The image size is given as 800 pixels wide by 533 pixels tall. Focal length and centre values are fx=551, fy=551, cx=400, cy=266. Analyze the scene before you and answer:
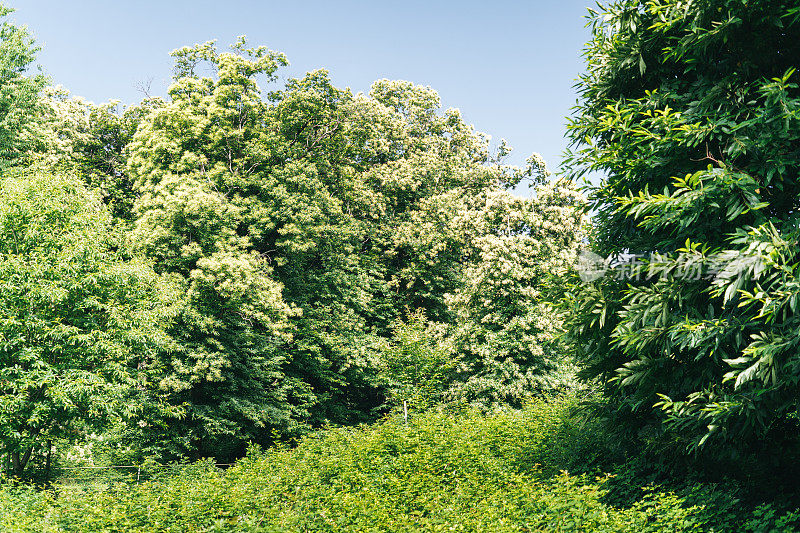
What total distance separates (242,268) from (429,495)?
473 inches

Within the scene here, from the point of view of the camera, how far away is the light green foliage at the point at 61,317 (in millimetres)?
13797

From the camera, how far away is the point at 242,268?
64.3 ft

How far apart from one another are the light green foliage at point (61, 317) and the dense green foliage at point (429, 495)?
8.55 ft

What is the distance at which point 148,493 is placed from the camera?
10.4m

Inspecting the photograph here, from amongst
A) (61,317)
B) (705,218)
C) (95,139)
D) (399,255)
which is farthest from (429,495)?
(95,139)

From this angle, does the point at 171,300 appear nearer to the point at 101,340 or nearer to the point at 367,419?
the point at 101,340

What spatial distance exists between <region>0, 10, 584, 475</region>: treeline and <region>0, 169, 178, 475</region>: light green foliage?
65 millimetres

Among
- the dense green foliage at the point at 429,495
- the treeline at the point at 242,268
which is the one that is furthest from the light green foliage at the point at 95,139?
the dense green foliage at the point at 429,495

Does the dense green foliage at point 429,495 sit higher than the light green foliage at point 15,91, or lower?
lower

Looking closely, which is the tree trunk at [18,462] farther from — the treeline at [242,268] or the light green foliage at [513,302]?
the light green foliage at [513,302]

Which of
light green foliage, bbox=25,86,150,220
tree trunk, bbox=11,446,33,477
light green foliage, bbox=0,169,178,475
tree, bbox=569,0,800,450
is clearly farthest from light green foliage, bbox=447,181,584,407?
light green foliage, bbox=25,86,150,220

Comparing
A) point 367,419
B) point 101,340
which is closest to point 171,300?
point 101,340

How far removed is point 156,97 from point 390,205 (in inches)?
529

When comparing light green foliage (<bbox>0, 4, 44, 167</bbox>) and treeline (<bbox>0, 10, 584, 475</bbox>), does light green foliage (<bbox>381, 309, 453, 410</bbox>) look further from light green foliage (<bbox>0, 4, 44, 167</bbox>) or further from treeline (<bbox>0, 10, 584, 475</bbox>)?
light green foliage (<bbox>0, 4, 44, 167</bbox>)
